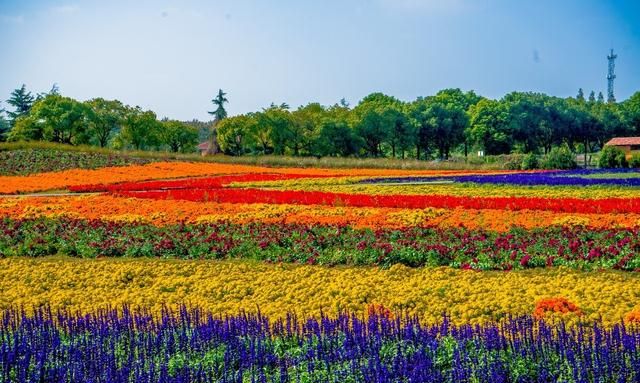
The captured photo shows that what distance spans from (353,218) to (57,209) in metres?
11.0

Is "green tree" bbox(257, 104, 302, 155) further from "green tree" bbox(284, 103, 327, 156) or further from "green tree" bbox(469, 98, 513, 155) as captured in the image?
"green tree" bbox(469, 98, 513, 155)

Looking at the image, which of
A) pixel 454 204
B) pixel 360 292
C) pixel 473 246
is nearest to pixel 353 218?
pixel 454 204

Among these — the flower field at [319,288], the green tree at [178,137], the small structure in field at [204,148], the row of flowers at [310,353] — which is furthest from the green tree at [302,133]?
the row of flowers at [310,353]

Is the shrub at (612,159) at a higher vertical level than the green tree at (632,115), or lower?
lower

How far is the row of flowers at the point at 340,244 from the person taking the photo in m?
13.7

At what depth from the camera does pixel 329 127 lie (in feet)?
272

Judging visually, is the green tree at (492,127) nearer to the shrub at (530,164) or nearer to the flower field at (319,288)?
the shrub at (530,164)

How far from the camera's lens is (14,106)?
10200 cm

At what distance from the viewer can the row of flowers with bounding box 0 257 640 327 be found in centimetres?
998

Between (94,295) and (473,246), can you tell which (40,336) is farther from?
(473,246)

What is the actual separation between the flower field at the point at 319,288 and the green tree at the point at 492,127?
63212 millimetres

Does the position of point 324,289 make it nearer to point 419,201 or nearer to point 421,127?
point 419,201

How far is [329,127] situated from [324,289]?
71.8 m

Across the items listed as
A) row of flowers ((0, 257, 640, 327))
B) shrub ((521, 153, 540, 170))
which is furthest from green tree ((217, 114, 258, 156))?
row of flowers ((0, 257, 640, 327))
